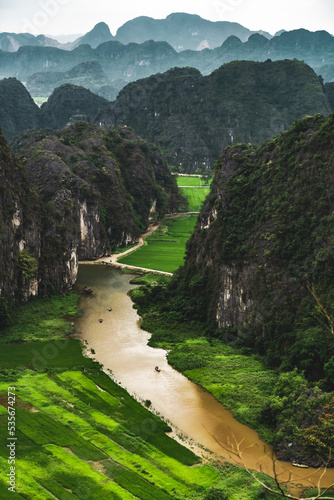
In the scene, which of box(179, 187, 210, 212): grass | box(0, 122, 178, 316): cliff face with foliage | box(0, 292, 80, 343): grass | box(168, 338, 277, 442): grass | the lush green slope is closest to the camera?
the lush green slope

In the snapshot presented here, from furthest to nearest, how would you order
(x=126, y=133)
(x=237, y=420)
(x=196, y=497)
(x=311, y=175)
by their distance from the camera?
1. (x=126, y=133)
2. (x=311, y=175)
3. (x=237, y=420)
4. (x=196, y=497)

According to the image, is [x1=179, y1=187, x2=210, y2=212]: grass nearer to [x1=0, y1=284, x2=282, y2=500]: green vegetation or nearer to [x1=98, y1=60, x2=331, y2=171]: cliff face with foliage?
[x1=98, y1=60, x2=331, y2=171]: cliff face with foliage

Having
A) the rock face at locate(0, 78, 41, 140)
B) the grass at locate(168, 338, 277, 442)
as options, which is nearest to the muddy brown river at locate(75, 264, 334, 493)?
the grass at locate(168, 338, 277, 442)

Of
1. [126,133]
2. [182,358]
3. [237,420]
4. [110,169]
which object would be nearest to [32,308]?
[182,358]

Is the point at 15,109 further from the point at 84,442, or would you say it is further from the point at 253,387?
the point at 84,442

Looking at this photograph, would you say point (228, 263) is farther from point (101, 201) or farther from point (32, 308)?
point (101, 201)

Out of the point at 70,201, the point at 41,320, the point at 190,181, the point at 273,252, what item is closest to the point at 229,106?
the point at 190,181
